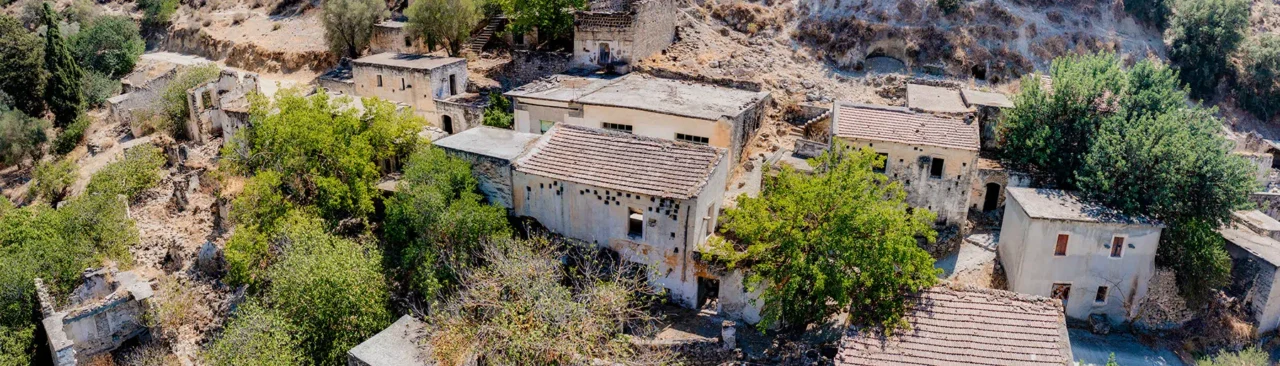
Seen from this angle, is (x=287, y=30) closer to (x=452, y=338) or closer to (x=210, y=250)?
(x=210, y=250)

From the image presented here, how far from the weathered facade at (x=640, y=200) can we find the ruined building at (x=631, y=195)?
0.10 feet

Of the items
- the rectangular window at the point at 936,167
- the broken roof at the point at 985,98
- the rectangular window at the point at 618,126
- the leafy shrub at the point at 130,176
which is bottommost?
the leafy shrub at the point at 130,176

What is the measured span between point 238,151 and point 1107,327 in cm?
2901

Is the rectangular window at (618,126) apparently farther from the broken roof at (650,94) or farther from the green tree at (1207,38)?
the green tree at (1207,38)

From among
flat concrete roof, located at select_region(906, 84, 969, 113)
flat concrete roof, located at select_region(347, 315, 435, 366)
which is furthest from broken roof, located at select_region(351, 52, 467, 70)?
flat concrete roof, located at select_region(906, 84, 969, 113)

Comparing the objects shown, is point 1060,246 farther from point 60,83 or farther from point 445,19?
point 60,83

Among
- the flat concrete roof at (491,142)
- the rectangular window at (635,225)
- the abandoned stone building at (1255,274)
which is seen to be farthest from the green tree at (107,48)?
the abandoned stone building at (1255,274)

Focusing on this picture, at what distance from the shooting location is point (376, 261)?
81.8 feet

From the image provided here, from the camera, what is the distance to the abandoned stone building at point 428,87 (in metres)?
35.3

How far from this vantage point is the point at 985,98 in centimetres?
3569

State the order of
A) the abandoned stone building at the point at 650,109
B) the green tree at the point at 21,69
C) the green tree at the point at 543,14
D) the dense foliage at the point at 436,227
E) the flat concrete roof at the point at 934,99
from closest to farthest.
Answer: the dense foliage at the point at 436,227 < the abandoned stone building at the point at 650,109 < the flat concrete roof at the point at 934,99 < the green tree at the point at 543,14 < the green tree at the point at 21,69

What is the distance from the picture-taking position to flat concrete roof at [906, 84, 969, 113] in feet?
104

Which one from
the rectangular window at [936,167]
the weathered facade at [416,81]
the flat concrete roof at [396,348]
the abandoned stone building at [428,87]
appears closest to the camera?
the flat concrete roof at [396,348]

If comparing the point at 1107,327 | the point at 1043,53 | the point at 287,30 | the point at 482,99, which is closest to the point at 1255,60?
the point at 1043,53
